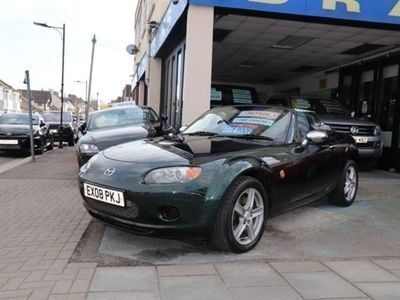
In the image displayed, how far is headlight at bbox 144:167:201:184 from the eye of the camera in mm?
4146

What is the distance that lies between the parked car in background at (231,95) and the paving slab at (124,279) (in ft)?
32.2

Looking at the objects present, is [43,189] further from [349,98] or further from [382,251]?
[349,98]

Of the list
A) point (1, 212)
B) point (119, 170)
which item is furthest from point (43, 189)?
point (119, 170)

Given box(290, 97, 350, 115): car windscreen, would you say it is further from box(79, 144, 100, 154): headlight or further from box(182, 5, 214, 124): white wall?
box(79, 144, 100, 154): headlight

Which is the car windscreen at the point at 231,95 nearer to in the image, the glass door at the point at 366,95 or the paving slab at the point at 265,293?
the glass door at the point at 366,95

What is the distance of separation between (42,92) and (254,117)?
113m

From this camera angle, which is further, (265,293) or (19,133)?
(19,133)

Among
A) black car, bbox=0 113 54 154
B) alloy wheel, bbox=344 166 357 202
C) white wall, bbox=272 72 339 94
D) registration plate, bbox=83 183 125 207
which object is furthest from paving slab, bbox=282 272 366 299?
black car, bbox=0 113 54 154

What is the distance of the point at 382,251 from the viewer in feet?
15.5

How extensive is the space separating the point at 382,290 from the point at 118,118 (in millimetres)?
7313

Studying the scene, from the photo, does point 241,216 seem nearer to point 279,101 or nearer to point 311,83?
point 279,101

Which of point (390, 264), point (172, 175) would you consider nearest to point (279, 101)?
point (390, 264)

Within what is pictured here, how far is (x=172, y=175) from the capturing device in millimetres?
4184

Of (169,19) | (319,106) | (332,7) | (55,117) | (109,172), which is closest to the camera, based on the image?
(109,172)
